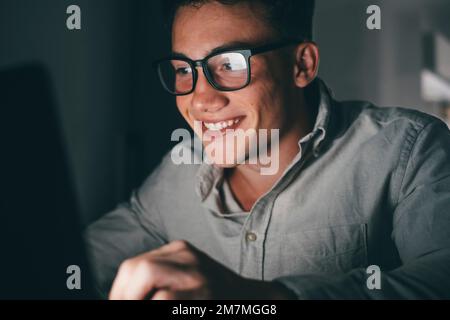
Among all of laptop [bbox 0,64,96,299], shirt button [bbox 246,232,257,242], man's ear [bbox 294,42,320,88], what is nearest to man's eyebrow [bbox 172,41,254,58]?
man's ear [bbox 294,42,320,88]

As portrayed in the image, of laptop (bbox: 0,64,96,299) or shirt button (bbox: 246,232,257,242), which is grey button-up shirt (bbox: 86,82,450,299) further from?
laptop (bbox: 0,64,96,299)

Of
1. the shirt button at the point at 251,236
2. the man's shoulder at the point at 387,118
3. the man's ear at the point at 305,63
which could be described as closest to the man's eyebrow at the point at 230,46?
the man's ear at the point at 305,63

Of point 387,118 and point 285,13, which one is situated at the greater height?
point 285,13

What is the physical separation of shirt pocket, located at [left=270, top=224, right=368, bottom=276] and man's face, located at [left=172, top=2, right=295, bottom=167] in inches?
8.8

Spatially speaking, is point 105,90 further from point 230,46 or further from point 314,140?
point 314,140

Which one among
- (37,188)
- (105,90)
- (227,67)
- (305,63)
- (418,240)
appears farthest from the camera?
(105,90)

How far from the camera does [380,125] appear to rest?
0.91 m

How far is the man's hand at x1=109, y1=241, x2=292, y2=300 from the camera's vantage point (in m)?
0.42

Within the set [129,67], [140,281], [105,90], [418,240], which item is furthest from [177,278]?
[129,67]

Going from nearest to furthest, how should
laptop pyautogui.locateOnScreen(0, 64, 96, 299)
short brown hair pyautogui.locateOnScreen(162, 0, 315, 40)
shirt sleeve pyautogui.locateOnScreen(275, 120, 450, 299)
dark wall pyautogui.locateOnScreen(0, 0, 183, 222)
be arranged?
laptop pyautogui.locateOnScreen(0, 64, 96, 299) < shirt sleeve pyautogui.locateOnScreen(275, 120, 450, 299) < short brown hair pyautogui.locateOnScreen(162, 0, 315, 40) < dark wall pyautogui.locateOnScreen(0, 0, 183, 222)

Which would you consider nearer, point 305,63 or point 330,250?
point 330,250

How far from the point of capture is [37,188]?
0.38m

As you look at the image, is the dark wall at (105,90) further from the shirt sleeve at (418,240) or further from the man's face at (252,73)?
the shirt sleeve at (418,240)

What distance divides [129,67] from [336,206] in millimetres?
817
